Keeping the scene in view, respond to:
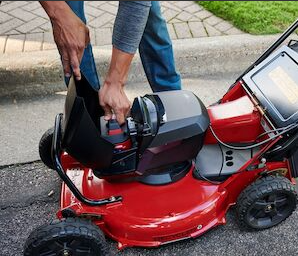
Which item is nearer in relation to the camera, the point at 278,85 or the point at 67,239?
the point at 67,239

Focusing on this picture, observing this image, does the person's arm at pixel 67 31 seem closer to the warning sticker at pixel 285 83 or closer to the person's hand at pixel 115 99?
the person's hand at pixel 115 99

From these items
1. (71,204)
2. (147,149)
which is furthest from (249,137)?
(71,204)

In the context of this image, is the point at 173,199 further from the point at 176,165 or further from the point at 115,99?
the point at 115,99

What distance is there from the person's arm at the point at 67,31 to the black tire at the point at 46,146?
0.46 meters

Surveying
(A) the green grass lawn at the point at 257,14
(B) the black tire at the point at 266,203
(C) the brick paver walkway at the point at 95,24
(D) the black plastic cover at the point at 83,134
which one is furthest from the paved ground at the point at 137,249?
(A) the green grass lawn at the point at 257,14

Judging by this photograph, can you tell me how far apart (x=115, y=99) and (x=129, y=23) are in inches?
7.9

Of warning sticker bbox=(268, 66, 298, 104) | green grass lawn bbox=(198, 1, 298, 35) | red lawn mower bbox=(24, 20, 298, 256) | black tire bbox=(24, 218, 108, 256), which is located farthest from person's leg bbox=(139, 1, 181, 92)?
green grass lawn bbox=(198, 1, 298, 35)

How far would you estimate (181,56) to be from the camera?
217 centimetres

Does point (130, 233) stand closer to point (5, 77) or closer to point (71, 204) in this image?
point (71, 204)

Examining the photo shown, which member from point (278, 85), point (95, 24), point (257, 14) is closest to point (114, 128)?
point (278, 85)

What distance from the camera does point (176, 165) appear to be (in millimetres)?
1351

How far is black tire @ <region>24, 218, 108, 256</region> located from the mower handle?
0.20ft

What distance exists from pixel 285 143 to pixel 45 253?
76 cm

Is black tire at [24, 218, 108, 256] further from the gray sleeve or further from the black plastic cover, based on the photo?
the gray sleeve
